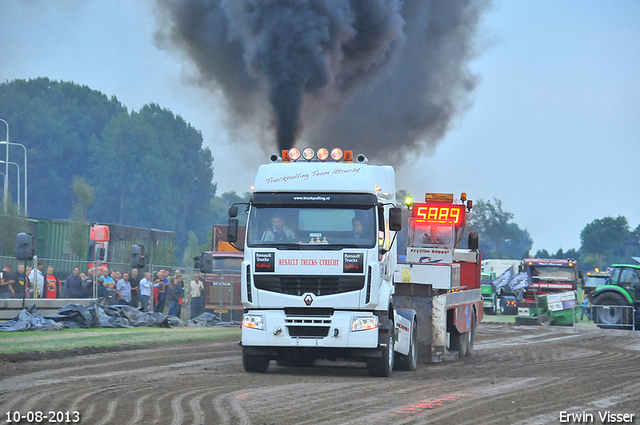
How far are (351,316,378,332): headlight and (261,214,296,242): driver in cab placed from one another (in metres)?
1.52

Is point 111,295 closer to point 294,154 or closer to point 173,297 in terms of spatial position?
point 173,297

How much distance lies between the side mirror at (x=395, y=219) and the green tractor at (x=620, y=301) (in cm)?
2039

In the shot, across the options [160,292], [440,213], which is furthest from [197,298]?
[440,213]

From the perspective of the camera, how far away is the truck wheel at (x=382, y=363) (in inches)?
497

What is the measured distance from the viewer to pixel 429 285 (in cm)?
1541

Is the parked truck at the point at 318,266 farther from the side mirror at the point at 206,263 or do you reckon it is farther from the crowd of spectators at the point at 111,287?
the crowd of spectators at the point at 111,287

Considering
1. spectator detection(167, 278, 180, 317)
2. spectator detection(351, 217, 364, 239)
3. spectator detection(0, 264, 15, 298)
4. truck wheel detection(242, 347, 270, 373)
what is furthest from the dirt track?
spectator detection(167, 278, 180, 317)

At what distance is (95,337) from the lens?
61.1ft

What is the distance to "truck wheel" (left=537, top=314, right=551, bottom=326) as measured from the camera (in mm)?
32456

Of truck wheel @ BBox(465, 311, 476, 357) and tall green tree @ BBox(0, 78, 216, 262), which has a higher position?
tall green tree @ BBox(0, 78, 216, 262)

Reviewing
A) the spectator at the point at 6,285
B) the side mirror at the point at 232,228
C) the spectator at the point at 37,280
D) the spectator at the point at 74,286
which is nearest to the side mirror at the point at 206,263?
the spectator at the point at 74,286

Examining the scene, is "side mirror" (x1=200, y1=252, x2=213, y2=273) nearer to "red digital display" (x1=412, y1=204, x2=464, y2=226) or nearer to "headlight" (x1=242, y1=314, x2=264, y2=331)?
"red digital display" (x1=412, y1=204, x2=464, y2=226)

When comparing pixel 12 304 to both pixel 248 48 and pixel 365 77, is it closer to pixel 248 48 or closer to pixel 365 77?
pixel 248 48

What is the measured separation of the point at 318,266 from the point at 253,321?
1.29m
